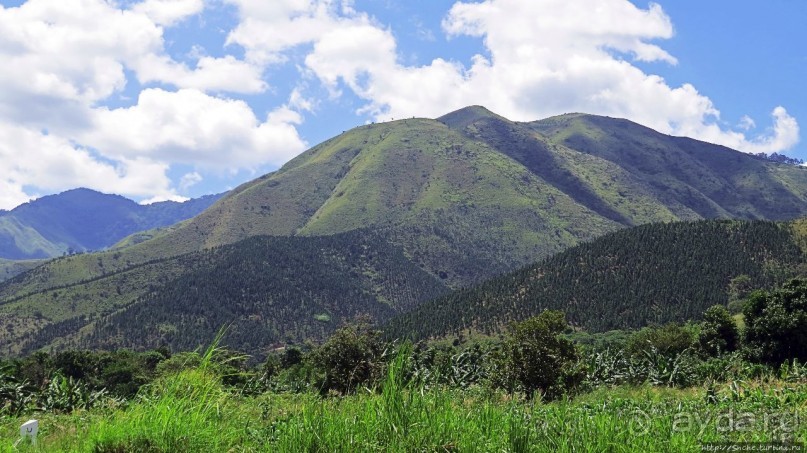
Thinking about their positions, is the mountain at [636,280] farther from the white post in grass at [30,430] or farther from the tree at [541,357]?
the white post in grass at [30,430]

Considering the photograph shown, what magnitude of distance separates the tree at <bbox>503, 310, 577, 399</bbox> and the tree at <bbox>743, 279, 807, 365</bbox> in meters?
26.8

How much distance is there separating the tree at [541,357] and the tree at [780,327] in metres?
26.8

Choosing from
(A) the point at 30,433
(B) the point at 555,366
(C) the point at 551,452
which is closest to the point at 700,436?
(C) the point at 551,452

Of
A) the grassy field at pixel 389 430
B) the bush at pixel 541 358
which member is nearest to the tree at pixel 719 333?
the bush at pixel 541 358

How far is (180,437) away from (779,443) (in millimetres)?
7467

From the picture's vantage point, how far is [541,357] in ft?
108

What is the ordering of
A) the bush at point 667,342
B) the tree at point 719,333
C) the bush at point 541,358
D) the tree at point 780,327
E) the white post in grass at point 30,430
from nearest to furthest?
1. the white post in grass at point 30,430
2. the bush at point 541,358
3. the tree at point 780,327
4. the tree at point 719,333
5. the bush at point 667,342

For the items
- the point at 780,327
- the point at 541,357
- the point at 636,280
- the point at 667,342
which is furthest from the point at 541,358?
the point at 636,280

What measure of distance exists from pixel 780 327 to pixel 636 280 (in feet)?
409

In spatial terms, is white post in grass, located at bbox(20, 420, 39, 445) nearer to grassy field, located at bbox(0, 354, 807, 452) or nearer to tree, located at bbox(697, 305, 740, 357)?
grassy field, located at bbox(0, 354, 807, 452)

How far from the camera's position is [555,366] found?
33.0 m

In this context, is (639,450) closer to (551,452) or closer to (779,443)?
(551,452)

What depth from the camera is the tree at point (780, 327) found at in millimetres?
49844

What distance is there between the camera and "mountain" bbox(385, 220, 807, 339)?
502 ft
